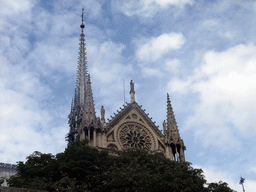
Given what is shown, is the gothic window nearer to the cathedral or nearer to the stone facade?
the cathedral

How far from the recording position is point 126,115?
5103 centimetres

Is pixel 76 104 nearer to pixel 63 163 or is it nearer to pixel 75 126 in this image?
pixel 75 126

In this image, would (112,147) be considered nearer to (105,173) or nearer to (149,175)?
(105,173)

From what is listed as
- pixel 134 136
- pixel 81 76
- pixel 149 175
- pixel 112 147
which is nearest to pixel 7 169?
pixel 81 76

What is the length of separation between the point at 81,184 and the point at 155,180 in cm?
621

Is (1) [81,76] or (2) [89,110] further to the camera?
(1) [81,76]

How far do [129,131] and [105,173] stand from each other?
17.3m

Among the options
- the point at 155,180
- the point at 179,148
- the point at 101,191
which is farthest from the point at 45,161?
the point at 179,148

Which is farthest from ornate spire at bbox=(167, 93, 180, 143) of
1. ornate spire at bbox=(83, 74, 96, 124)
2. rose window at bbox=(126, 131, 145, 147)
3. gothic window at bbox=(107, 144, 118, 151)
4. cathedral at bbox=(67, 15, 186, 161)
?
ornate spire at bbox=(83, 74, 96, 124)

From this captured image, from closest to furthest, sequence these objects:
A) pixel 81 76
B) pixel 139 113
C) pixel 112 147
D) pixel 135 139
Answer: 1. pixel 112 147
2. pixel 135 139
3. pixel 139 113
4. pixel 81 76

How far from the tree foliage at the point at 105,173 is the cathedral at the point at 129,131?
11.1 m

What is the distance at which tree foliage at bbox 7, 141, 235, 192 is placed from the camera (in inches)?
1137

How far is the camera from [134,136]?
49.7 metres

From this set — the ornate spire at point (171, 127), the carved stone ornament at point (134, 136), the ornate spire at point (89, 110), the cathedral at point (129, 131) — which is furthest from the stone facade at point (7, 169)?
the ornate spire at point (171, 127)
